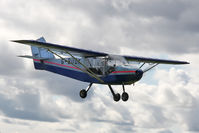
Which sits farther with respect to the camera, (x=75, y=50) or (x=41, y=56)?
(x=41, y=56)

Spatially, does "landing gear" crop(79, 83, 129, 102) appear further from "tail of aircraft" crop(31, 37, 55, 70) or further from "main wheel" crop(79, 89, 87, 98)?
"tail of aircraft" crop(31, 37, 55, 70)

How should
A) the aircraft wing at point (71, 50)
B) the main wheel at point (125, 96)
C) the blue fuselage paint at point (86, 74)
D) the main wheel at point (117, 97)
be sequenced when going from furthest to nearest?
the main wheel at point (117, 97) → the main wheel at point (125, 96) → the blue fuselage paint at point (86, 74) → the aircraft wing at point (71, 50)

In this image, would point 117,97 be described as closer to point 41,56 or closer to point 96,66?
point 96,66

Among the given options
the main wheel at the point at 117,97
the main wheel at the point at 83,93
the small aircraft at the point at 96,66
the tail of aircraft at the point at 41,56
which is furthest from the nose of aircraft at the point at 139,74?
the tail of aircraft at the point at 41,56

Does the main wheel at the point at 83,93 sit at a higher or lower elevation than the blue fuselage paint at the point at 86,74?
lower

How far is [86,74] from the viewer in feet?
98.0

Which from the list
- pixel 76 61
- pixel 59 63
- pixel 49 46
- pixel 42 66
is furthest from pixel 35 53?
pixel 49 46

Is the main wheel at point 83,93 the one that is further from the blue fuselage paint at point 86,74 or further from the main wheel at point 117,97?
the main wheel at point 117,97

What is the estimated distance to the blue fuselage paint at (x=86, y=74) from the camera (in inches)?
1053

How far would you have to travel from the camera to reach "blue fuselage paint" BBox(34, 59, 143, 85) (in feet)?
87.8

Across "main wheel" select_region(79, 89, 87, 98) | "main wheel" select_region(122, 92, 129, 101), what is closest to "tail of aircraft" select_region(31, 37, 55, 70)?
"main wheel" select_region(79, 89, 87, 98)

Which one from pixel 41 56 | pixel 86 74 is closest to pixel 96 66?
pixel 86 74

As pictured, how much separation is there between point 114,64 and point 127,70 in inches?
52.1

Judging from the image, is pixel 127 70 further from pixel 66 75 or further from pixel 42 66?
pixel 42 66
